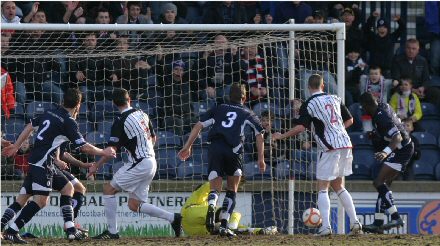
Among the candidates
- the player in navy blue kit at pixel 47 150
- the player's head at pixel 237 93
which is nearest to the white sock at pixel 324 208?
the player's head at pixel 237 93

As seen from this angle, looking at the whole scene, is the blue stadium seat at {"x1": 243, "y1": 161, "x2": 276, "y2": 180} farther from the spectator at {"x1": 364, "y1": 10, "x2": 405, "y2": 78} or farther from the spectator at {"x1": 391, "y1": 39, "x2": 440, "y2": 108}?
the spectator at {"x1": 364, "y1": 10, "x2": 405, "y2": 78}

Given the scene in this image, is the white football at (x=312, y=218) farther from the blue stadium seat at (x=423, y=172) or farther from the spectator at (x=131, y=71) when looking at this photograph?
the spectator at (x=131, y=71)

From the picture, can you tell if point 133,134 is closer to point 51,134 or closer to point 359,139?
point 51,134

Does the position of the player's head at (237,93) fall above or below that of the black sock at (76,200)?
above

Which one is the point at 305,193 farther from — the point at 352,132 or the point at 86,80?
the point at 86,80

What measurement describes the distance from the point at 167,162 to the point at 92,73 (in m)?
1.59

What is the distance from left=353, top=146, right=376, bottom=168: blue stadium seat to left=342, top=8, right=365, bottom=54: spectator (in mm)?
2076

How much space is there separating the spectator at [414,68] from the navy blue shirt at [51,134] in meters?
6.69

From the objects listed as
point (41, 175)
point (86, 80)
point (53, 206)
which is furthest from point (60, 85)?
point (41, 175)

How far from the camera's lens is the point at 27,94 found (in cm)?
1647

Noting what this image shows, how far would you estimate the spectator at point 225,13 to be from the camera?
18.5m

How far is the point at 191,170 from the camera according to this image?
16344 mm

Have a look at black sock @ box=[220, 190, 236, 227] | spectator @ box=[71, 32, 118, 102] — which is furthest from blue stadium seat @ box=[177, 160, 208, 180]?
black sock @ box=[220, 190, 236, 227]

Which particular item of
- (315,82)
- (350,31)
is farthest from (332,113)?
(350,31)
